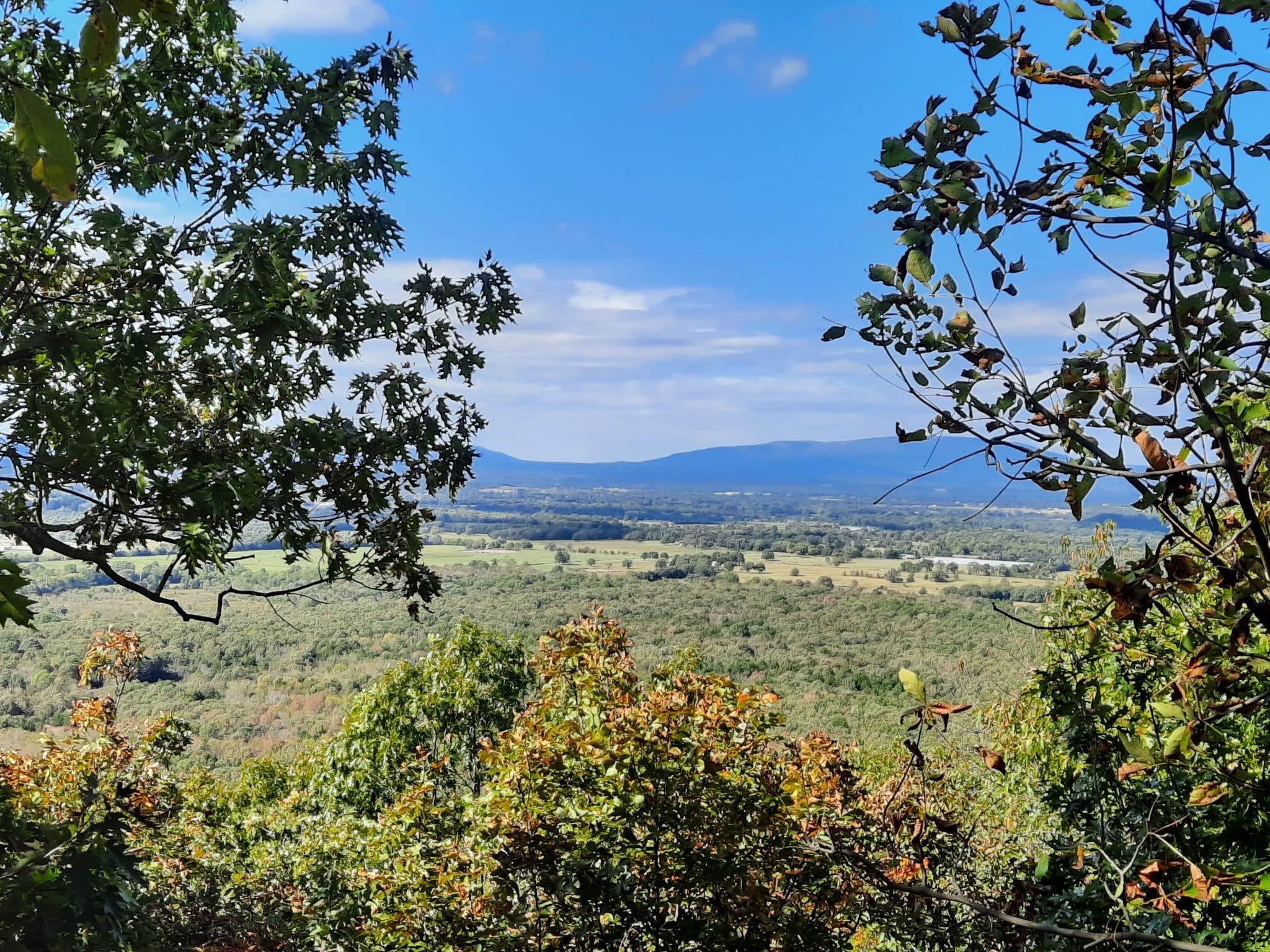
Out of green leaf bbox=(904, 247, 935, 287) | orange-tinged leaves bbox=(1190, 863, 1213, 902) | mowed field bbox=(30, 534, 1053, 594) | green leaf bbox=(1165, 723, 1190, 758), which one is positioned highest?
green leaf bbox=(904, 247, 935, 287)

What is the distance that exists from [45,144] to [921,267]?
1.46 metres

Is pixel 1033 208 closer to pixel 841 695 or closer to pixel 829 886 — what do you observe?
pixel 829 886

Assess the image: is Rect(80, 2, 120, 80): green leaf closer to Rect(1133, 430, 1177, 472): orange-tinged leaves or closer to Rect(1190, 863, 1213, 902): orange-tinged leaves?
Rect(1133, 430, 1177, 472): orange-tinged leaves

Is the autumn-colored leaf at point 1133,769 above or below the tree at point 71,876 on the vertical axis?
above

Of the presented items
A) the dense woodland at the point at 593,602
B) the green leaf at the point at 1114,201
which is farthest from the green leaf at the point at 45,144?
the green leaf at the point at 1114,201

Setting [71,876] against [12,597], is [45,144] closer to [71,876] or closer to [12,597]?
[12,597]

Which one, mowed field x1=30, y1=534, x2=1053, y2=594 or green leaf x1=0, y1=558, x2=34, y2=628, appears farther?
mowed field x1=30, y1=534, x2=1053, y2=594

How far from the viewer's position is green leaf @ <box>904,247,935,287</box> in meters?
1.59

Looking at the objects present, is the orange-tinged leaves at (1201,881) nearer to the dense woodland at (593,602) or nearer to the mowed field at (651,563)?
the dense woodland at (593,602)

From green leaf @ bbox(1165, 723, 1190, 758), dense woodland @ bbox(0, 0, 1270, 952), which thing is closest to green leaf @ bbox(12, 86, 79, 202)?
dense woodland @ bbox(0, 0, 1270, 952)

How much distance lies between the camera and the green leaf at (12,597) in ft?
2.59

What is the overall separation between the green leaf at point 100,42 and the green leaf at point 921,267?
4.53ft

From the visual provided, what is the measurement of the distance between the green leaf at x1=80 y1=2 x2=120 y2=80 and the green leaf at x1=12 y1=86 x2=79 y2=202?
0.28ft

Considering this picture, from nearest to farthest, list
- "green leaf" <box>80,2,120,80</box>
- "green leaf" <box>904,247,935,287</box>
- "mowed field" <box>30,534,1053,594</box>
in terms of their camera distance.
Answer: "green leaf" <box>80,2,120,80</box> → "green leaf" <box>904,247,935,287</box> → "mowed field" <box>30,534,1053,594</box>
